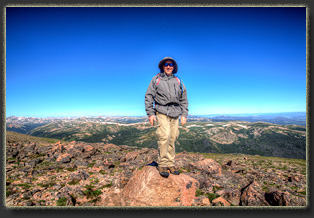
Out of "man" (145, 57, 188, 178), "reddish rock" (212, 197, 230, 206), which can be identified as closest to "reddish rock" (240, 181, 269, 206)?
"reddish rock" (212, 197, 230, 206)

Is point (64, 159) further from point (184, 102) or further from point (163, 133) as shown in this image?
point (184, 102)

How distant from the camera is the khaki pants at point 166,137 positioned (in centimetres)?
693

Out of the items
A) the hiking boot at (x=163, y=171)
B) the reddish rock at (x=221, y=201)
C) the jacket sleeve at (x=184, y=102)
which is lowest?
the reddish rock at (x=221, y=201)

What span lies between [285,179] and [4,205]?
2006 cm

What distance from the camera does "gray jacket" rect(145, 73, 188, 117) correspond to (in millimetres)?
7035

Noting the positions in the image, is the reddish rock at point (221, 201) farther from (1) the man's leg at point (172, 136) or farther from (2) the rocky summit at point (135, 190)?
(1) the man's leg at point (172, 136)

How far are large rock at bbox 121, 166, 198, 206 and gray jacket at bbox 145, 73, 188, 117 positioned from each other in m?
Result: 3.43

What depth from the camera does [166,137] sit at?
22.6 feet

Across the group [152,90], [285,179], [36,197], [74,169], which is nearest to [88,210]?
[36,197]

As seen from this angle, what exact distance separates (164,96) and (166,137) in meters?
2.07

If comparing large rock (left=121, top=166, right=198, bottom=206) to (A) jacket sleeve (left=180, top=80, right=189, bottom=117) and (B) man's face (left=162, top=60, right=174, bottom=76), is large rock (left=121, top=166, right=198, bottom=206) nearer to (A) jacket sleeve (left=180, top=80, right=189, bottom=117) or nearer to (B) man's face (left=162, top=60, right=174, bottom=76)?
(A) jacket sleeve (left=180, top=80, right=189, bottom=117)

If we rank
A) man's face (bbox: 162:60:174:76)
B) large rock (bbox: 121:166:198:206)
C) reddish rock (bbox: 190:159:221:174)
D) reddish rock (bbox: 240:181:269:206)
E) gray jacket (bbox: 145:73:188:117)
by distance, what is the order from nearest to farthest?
large rock (bbox: 121:166:198:206) < gray jacket (bbox: 145:73:188:117) < reddish rock (bbox: 240:181:269:206) < man's face (bbox: 162:60:174:76) < reddish rock (bbox: 190:159:221:174)

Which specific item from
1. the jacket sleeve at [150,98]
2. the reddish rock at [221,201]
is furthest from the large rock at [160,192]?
the jacket sleeve at [150,98]

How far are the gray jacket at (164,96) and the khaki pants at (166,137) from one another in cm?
37
